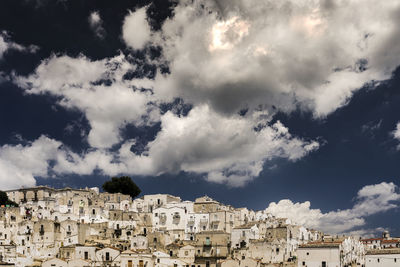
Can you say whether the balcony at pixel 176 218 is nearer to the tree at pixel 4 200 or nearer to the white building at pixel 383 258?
the white building at pixel 383 258

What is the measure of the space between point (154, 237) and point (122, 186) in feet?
133

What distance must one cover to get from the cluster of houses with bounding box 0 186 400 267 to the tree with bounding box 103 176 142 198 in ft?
27.7

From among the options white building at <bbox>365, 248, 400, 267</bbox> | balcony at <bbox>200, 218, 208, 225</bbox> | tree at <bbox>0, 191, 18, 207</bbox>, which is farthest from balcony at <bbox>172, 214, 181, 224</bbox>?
tree at <bbox>0, 191, 18, 207</bbox>

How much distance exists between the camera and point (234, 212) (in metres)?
97.1

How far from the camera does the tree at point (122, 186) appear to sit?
119050 millimetres

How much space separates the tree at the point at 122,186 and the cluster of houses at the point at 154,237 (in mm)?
8428

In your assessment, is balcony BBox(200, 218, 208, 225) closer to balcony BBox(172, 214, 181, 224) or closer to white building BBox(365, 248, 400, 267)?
balcony BBox(172, 214, 181, 224)

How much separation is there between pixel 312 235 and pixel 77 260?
4583 cm

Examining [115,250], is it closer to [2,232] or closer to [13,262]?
[13,262]

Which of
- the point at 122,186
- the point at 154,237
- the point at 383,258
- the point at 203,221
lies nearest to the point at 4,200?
the point at 122,186

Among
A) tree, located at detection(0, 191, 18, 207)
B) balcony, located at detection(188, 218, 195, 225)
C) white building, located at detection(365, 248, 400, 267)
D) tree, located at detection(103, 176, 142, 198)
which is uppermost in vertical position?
tree, located at detection(103, 176, 142, 198)

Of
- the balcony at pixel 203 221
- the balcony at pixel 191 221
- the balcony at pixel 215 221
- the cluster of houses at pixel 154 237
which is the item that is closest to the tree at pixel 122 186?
the cluster of houses at pixel 154 237

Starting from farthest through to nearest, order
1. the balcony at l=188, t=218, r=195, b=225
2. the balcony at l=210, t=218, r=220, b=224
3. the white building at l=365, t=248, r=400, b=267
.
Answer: the balcony at l=188, t=218, r=195, b=225 < the balcony at l=210, t=218, r=220, b=224 < the white building at l=365, t=248, r=400, b=267

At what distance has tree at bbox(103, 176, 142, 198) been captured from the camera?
119 m
